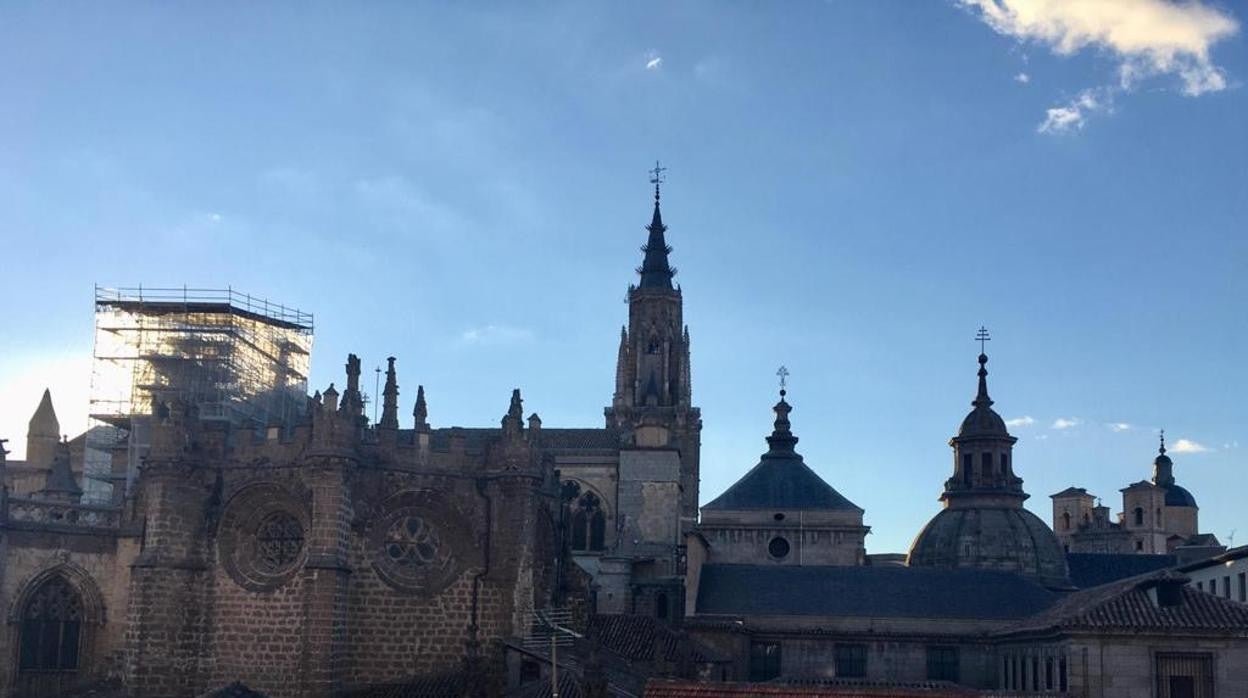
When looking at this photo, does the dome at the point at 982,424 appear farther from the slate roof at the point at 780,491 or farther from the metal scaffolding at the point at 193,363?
the metal scaffolding at the point at 193,363

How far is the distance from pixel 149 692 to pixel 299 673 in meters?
4.26

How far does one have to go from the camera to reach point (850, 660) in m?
54.5

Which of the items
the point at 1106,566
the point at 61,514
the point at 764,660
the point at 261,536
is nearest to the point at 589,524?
the point at 764,660

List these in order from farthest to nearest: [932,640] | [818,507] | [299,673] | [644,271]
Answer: [644,271] < [818,507] < [932,640] < [299,673]

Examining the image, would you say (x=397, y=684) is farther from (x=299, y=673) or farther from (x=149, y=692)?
(x=149, y=692)

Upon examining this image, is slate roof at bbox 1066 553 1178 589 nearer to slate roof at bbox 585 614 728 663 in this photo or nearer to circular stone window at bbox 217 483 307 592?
slate roof at bbox 585 614 728 663

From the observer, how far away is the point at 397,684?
40406 millimetres

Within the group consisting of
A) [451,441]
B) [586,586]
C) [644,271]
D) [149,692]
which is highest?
[644,271]

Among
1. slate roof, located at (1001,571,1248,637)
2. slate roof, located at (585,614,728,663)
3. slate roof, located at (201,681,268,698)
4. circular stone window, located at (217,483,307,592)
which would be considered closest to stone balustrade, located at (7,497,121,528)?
circular stone window, located at (217,483,307,592)

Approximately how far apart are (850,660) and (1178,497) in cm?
6138

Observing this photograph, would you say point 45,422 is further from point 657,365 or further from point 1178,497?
A: point 1178,497

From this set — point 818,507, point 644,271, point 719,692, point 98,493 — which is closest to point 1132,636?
point 719,692

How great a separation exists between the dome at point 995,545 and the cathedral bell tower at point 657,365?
18.2 meters

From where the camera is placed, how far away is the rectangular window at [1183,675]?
3941 centimetres
